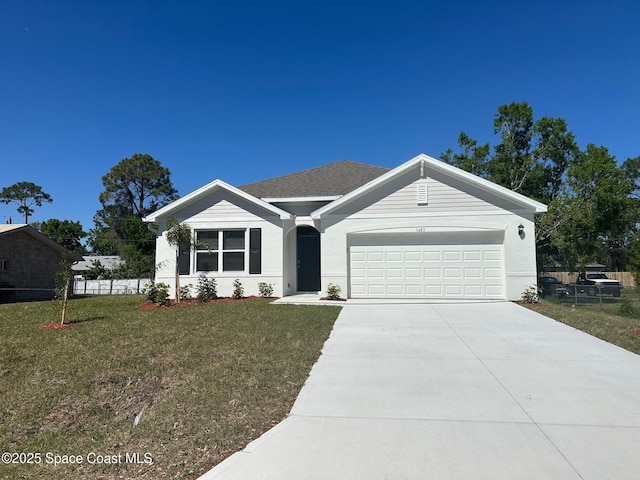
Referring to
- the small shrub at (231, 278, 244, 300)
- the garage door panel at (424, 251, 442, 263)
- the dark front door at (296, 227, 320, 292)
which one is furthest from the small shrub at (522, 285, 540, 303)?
the small shrub at (231, 278, 244, 300)

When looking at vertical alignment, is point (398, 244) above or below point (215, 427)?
above

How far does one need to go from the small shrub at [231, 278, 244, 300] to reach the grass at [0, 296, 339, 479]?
17.1ft

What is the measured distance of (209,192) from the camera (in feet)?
48.9

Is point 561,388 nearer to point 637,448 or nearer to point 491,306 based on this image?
point 637,448

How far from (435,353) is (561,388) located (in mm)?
1959

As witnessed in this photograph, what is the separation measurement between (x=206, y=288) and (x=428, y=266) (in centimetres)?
751

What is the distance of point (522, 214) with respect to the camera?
12.7 m

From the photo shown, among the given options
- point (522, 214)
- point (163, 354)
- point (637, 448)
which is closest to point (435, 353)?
point (637, 448)

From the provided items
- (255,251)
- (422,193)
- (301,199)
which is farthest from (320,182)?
(422,193)

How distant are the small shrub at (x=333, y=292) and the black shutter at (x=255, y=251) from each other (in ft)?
9.36

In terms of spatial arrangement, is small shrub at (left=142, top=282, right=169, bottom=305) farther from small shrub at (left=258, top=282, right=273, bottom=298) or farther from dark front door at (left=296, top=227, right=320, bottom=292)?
dark front door at (left=296, top=227, right=320, bottom=292)

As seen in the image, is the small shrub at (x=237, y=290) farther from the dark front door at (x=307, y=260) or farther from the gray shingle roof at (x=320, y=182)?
the gray shingle roof at (x=320, y=182)

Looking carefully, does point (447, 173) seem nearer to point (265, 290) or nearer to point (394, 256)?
point (394, 256)

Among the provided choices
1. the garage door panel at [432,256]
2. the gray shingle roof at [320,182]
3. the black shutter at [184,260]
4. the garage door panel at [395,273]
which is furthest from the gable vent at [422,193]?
the black shutter at [184,260]
